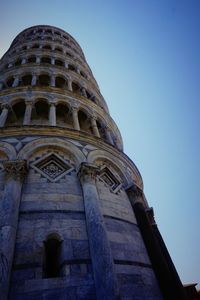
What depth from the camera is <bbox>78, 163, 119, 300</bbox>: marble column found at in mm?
4355

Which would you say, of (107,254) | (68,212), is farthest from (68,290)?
(68,212)

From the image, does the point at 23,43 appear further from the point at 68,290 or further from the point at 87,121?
the point at 68,290

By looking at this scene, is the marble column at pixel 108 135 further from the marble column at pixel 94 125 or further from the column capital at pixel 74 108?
the column capital at pixel 74 108

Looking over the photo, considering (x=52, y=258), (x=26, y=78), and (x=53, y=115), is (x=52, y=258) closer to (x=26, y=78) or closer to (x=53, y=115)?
(x=53, y=115)

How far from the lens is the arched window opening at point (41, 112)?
10477 mm

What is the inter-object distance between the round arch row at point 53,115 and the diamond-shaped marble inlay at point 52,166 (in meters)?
2.54

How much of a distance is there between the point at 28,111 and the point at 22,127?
5.87ft

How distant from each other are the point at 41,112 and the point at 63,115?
1092mm

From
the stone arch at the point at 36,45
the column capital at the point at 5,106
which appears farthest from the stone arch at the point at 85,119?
the stone arch at the point at 36,45

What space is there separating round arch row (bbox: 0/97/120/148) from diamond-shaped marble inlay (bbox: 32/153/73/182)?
8.35ft

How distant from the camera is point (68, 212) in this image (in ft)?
18.9

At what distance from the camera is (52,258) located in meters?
5.07

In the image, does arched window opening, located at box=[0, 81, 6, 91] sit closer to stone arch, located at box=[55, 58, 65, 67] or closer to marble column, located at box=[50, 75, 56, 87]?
marble column, located at box=[50, 75, 56, 87]

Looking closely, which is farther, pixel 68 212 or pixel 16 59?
pixel 16 59
